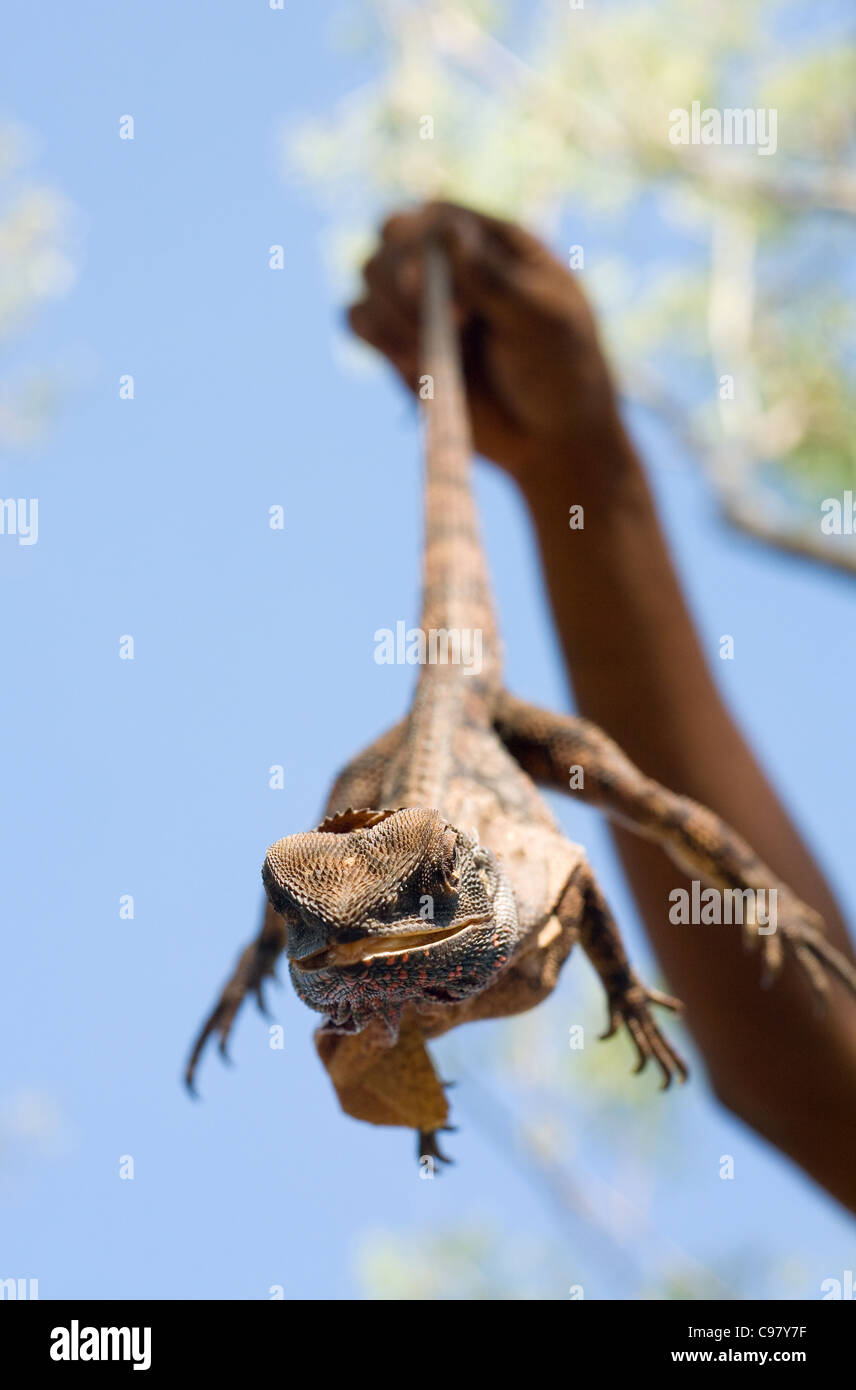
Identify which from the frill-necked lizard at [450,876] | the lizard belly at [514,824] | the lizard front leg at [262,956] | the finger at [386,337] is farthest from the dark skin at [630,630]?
the lizard front leg at [262,956]

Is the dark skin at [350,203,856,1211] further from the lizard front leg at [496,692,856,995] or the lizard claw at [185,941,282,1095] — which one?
the lizard claw at [185,941,282,1095]

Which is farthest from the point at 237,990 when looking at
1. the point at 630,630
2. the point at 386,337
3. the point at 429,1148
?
the point at 386,337

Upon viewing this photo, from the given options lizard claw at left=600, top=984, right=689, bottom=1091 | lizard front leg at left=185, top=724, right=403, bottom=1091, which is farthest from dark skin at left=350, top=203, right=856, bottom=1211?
lizard front leg at left=185, top=724, right=403, bottom=1091

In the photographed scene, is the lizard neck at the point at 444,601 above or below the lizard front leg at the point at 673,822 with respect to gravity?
above

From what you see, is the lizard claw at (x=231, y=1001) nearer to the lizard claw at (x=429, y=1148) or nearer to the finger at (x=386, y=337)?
the lizard claw at (x=429, y=1148)

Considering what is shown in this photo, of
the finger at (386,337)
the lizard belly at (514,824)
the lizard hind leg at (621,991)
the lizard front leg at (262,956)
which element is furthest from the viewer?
the finger at (386,337)

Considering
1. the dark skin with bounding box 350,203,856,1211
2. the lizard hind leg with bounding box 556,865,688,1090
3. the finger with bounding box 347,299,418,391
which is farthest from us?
the finger with bounding box 347,299,418,391

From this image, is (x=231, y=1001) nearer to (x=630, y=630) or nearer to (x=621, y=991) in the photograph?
(x=621, y=991)
